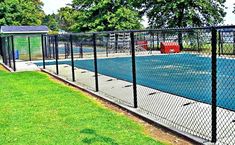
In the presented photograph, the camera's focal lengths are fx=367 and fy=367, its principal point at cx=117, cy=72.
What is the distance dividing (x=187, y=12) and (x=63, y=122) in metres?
27.4

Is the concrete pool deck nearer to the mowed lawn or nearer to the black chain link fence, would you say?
the black chain link fence

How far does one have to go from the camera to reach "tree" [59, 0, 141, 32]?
37.1 m

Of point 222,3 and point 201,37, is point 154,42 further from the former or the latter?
point 222,3

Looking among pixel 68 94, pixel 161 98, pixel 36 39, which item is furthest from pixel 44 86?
pixel 36 39

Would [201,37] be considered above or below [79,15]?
below

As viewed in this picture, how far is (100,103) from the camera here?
837 centimetres

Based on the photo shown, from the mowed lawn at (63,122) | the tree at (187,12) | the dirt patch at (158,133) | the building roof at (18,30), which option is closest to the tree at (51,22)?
the tree at (187,12)

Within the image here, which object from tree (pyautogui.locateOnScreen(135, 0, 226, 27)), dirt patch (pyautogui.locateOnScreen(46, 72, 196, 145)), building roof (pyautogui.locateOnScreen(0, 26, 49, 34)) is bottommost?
dirt patch (pyautogui.locateOnScreen(46, 72, 196, 145))

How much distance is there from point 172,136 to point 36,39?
75.5 ft

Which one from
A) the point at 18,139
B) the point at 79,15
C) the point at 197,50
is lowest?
the point at 18,139

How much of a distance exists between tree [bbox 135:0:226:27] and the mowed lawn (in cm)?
2408

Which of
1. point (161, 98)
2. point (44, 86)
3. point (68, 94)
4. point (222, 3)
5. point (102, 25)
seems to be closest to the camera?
point (161, 98)

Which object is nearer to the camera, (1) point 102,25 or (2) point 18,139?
(2) point 18,139

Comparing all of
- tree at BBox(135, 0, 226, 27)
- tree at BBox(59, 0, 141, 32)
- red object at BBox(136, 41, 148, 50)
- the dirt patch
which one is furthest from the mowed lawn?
tree at BBox(59, 0, 141, 32)
